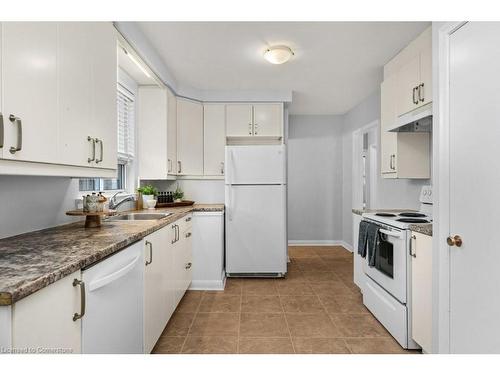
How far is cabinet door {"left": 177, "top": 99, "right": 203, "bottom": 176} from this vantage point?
373 cm

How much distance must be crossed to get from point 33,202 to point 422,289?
7.76 feet

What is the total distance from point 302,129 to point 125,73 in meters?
3.21

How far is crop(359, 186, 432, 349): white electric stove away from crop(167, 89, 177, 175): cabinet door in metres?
2.26

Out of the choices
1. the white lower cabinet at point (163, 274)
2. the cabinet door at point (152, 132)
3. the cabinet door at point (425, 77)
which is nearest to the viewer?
the white lower cabinet at point (163, 274)

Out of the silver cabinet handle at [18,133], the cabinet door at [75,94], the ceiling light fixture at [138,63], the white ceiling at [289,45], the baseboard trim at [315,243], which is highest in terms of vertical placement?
the white ceiling at [289,45]

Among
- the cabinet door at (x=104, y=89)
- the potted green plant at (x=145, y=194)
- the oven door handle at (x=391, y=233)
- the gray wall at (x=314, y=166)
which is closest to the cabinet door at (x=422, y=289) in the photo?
the oven door handle at (x=391, y=233)

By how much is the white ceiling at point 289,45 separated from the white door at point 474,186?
3.50ft

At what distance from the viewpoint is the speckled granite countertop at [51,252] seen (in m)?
0.78

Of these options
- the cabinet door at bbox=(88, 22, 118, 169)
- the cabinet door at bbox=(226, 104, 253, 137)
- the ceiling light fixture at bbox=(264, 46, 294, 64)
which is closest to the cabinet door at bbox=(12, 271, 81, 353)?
the cabinet door at bbox=(88, 22, 118, 169)

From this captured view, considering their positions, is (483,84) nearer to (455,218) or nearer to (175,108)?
(455,218)

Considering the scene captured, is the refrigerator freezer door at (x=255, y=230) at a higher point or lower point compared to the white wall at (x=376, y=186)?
lower

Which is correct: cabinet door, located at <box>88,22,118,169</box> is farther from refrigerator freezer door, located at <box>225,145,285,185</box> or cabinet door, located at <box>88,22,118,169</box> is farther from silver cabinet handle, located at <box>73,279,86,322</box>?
refrigerator freezer door, located at <box>225,145,285,185</box>

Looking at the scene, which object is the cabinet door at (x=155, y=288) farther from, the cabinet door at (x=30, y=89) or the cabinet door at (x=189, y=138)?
the cabinet door at (x=189, y=138)

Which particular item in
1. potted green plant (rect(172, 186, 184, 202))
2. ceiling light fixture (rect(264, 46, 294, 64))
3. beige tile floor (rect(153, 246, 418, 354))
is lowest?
beige tile floor (rect(153, 246, 418, 354))
